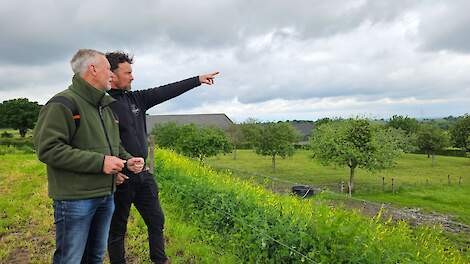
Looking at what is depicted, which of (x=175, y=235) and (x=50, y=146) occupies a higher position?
(x=50, y=146)

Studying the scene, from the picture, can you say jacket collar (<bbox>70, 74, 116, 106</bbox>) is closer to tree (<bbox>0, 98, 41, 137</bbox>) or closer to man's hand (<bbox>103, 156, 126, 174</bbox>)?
man's hand (<bbox>103, 156, 126, 174</bbox>)

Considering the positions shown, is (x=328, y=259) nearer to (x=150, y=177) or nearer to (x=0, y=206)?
(x=150, y=177)

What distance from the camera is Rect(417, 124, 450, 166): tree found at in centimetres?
5125

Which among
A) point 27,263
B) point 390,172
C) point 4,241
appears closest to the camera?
point 27,263

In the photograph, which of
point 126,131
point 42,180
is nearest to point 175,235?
point 126,131

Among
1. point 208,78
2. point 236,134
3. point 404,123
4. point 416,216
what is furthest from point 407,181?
point 404,123

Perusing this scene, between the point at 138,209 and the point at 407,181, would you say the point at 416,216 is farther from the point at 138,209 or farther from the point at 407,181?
the point at 138,209

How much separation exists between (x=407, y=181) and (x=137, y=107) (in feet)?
101

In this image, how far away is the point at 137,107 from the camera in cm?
400

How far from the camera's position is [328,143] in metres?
28.4

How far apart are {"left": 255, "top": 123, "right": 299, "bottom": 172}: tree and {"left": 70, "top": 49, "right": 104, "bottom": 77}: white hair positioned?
38324 millimetres

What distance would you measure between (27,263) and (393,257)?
164 inches

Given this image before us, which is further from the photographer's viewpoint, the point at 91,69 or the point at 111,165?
the point at 91,69

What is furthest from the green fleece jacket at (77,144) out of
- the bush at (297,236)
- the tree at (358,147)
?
the tree at (358,147)
